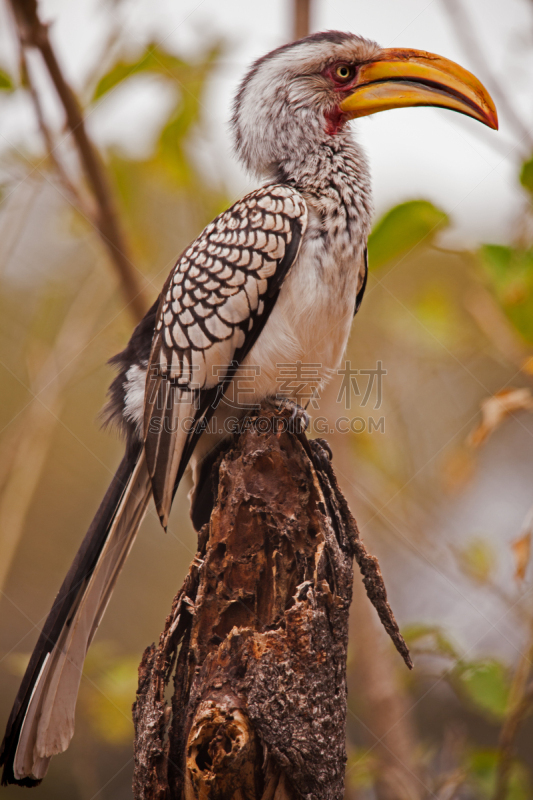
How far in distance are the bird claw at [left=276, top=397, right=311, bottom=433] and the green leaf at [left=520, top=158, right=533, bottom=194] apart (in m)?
1.23

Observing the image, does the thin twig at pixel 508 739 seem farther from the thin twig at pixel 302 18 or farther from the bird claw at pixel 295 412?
the thin twig at pixel 302 18

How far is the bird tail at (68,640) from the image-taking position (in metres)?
1.64

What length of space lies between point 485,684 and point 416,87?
2.31 meters

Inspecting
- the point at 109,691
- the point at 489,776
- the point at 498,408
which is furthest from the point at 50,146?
the point at 489,776

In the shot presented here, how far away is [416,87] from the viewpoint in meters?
2.02

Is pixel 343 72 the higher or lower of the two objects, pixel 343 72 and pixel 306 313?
the higher

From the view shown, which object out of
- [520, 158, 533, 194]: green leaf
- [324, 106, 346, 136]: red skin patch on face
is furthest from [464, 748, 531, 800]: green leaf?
[324, 106, 346, 136]: red skin patch on face

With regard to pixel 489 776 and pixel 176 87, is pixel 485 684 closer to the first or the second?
pixel 489 776

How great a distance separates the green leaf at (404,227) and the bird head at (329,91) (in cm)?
34

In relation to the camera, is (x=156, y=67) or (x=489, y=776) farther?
(x=156, y=67)

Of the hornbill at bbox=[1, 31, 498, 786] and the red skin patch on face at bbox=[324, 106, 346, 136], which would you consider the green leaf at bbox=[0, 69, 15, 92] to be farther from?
the red skin patch on face at bbox=[324, 106, 346, 136]

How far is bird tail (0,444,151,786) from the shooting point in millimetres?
1640

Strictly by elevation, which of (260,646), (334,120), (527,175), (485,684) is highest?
(527,175)

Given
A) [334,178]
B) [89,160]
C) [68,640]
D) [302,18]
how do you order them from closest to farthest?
[68,640] < [334,178] < [89,160] < [302,18]
